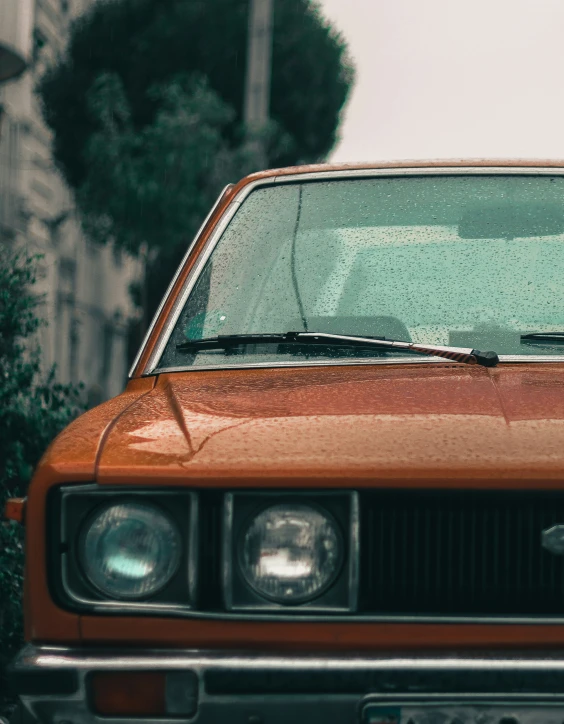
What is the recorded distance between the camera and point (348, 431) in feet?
8.73

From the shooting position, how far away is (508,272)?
3.64 metres

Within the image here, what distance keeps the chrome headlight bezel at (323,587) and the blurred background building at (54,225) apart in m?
15.7

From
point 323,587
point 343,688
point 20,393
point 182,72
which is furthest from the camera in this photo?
point 182,72

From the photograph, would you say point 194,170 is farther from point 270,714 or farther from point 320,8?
point 270,714

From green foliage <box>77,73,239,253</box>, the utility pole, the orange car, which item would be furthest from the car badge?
Answer: green foliage <box>77,73,239,253</box>

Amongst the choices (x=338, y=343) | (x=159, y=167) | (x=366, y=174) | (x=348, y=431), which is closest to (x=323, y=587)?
(x=348, y=431)

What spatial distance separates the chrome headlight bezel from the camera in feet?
8.34

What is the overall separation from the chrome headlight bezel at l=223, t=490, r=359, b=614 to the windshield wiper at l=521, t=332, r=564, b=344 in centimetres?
97

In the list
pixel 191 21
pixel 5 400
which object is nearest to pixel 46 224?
pixel 191 21

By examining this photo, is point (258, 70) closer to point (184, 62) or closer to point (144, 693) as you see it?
point (184, 62)

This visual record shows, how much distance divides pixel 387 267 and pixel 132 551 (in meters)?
1.40

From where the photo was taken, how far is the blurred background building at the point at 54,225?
2456 cm

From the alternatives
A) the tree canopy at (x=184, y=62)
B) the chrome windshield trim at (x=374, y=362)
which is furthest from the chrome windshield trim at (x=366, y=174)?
the tree canopy at (x=184, y=62)

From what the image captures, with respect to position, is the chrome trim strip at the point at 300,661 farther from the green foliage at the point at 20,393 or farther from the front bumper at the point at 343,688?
the green foliage at the point at 20,393
